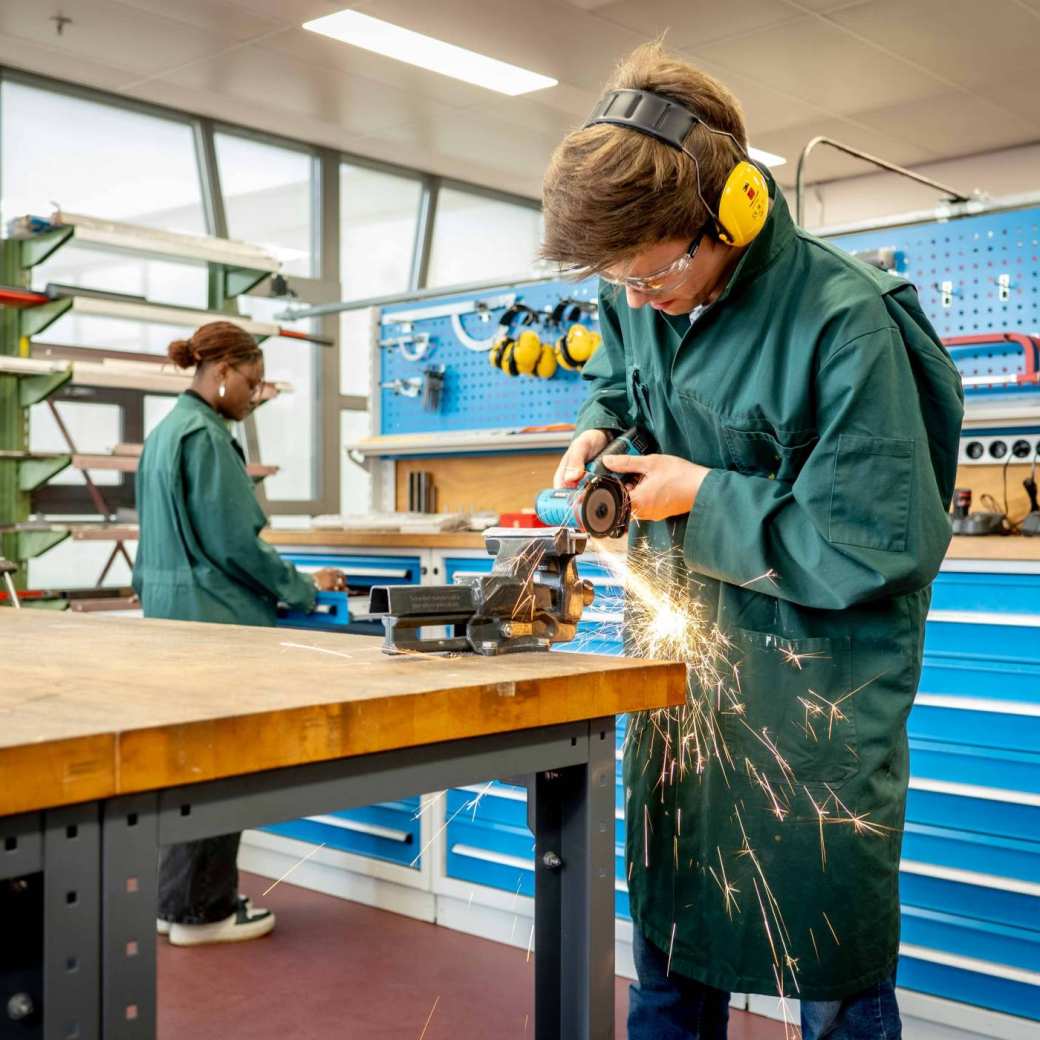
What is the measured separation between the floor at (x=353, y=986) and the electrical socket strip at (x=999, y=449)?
1351 mm

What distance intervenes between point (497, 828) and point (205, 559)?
1014 mm

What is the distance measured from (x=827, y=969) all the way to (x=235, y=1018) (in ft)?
5.43

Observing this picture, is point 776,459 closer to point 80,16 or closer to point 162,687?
point 162,687

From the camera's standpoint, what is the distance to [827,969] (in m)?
1.42

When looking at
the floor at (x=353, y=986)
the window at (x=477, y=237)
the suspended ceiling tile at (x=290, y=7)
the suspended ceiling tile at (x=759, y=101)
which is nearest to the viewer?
the floor at (x=353, y=986)

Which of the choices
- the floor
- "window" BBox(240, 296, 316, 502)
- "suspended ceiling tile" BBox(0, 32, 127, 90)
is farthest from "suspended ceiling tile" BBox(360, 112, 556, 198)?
the floor

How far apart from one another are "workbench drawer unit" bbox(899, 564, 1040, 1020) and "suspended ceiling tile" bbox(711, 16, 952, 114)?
12.5 feet

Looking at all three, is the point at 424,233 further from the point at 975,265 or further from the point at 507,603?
the point at 507,603

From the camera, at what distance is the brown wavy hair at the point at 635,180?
1.31 meters

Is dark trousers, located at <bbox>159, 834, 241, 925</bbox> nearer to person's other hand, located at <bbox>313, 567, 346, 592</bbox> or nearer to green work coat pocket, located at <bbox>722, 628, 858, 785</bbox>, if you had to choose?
person's other hand, located at <bbox>313, 567, 346, 592</bbox>

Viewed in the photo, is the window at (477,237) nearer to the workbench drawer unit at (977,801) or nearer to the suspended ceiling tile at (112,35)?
the suspended ceiling tile at (112,35)

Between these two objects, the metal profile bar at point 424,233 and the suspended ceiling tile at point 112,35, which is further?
the metal profile bar at point 424,233

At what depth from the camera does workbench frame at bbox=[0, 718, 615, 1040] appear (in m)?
0.93

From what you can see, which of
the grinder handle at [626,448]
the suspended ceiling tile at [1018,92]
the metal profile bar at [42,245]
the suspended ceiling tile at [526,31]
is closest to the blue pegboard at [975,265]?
the grinder handle at [626,448]
